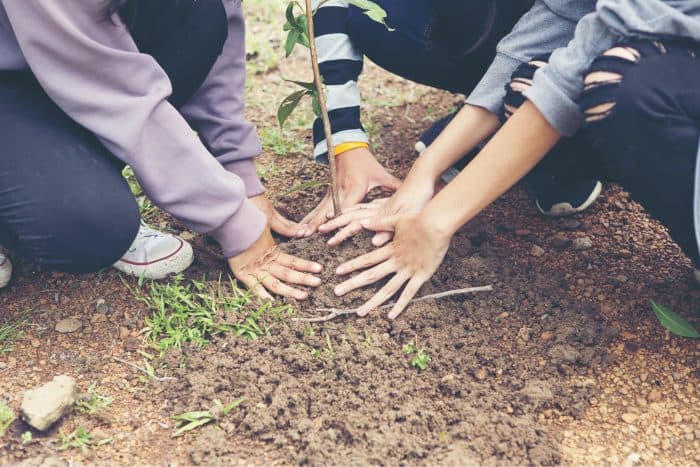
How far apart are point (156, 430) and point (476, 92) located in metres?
1.12

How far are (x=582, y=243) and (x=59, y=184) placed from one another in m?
1.37

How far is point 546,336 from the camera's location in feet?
5.31

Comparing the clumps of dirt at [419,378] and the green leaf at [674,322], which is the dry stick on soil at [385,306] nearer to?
the clumps of dirt at [419,378]

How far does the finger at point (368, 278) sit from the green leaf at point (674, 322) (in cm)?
64

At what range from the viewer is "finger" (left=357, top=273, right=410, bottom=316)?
163 cm

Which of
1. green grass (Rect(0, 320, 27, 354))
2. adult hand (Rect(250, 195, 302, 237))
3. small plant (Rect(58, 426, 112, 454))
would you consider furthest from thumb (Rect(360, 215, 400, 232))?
green grass (Rect(0, 320, 27, 354))

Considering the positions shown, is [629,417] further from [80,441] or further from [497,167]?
[80,441]

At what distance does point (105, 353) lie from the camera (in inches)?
65.2

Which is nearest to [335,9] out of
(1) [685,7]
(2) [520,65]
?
(2) [520,65]

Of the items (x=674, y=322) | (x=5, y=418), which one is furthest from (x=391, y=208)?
(x=5, y=418)

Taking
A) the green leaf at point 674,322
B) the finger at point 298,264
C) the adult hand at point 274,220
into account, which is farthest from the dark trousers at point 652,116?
the adult hand at point 274,220

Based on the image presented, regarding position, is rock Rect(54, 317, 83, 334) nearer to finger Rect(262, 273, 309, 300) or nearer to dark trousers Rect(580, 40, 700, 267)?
finger Rect(262, 273, 309, 300)

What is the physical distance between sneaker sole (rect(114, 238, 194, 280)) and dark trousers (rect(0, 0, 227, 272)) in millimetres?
156

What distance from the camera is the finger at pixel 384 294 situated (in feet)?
5.36
